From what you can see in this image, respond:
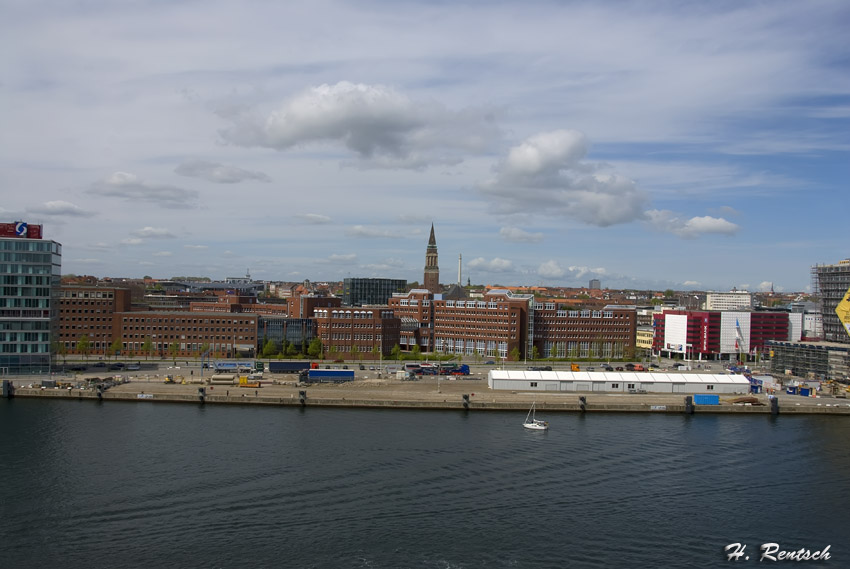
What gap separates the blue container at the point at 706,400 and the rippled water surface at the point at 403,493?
25.9 feet

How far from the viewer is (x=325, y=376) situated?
65000 mm

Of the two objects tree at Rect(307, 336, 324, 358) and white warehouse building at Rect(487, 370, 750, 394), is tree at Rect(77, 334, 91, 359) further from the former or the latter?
white warehouse building at Rect(487, 370, 750, 394)

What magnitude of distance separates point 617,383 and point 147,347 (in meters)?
49.3

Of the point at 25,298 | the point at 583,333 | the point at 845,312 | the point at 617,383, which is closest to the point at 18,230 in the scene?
the point at 25,298

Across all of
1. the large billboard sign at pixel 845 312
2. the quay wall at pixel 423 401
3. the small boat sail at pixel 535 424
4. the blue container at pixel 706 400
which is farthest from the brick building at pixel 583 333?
the small boat sail at pixel 535 424

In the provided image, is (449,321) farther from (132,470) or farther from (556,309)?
(132,470)

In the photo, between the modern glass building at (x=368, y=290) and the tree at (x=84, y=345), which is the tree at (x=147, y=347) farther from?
the modern glass building at (x=368, y=290)

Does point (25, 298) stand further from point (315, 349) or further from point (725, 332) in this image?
point (725, 332)

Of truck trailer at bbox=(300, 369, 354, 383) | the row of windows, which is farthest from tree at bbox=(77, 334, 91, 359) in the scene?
truck trailer at bbox=(300, 369, 354, 383)

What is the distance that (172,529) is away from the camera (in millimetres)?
27828

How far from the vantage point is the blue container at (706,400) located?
57.0 meters

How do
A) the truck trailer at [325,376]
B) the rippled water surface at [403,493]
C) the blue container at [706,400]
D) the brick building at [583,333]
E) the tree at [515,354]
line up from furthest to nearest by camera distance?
1. the brick building at [583,333]
2. the tree at [515,354]
3. the truck trailer at [325,376]
4. the blue container at [706,400]
5. the rippled water surface at [403,493]

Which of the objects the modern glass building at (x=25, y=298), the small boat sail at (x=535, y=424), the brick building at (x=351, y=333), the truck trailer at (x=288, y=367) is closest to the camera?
the small boat sail at (x=535, y=424)

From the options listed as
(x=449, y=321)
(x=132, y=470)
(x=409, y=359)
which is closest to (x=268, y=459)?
(x=132, y=470)
